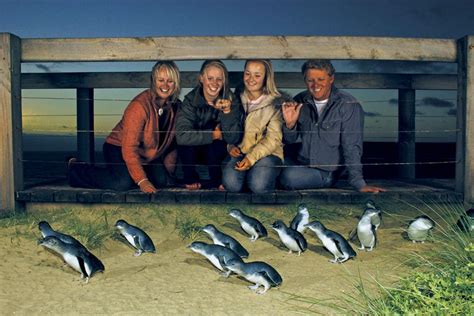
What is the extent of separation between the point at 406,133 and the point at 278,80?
2800 mm

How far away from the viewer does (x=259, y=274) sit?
443 cm

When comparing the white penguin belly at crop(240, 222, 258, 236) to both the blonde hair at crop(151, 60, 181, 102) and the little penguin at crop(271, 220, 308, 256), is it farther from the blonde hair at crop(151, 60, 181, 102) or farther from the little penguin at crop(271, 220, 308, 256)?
the blonde hair at crop(151, 60, 181, 102)

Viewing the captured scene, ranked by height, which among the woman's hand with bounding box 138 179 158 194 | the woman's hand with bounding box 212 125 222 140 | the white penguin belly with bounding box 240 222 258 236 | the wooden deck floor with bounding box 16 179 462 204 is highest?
the woman's hand with bounding box 212 125 222 140

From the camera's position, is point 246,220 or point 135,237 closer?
point 135,237

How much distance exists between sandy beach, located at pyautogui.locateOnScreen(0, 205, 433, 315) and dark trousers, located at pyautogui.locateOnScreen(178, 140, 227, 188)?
3.35 feet

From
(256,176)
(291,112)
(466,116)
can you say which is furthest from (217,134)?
(466,116)

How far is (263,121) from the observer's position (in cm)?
733

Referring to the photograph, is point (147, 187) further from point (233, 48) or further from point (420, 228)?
point (420, 228)

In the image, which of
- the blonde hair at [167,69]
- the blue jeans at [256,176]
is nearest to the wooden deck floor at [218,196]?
the blue jeans at [256,176]

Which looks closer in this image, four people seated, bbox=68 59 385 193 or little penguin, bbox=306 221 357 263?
little penguin, bbox=306 221 357 263

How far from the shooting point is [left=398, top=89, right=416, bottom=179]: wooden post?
34.0 feet

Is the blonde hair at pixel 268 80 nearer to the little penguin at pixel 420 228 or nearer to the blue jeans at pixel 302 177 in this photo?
the blue jeans at pixel 302 177

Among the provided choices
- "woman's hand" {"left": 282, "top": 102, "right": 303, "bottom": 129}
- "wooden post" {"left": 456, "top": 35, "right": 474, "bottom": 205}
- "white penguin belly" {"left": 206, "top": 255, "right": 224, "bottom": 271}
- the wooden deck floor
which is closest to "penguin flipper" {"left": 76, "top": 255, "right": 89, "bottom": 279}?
"white penguin belly" {"left": 206, "top": 255, "right": 224, "bottom": 271}

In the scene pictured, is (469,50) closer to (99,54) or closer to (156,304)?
(99,54)
